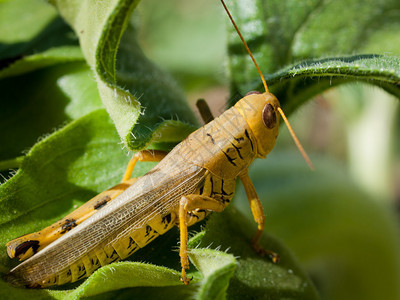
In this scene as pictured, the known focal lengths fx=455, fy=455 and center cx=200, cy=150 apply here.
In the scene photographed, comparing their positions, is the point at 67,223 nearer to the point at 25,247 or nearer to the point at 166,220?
the point at 25,247

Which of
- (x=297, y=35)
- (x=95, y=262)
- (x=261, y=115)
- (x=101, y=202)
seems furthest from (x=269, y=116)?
(x=95, y=262)

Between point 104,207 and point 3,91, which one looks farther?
point 3,91

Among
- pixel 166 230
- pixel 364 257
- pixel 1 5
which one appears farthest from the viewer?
pixel 364 257

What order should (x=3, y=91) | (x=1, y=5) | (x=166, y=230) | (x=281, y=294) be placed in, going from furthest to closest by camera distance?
1. (x=1, y=5)
2. (x=3, y=91)
3. (x=166, y=230)
4. (x=281, y=294)

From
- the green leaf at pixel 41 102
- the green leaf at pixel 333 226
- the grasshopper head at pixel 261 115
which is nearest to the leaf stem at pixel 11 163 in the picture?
the green leaf at pixel 41 102

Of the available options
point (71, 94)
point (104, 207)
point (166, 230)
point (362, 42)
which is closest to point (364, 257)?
point (362, 42)

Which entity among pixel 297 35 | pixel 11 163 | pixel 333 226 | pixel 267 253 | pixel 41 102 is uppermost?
pixel 297 35

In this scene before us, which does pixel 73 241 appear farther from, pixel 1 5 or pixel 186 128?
pixel 1 5
